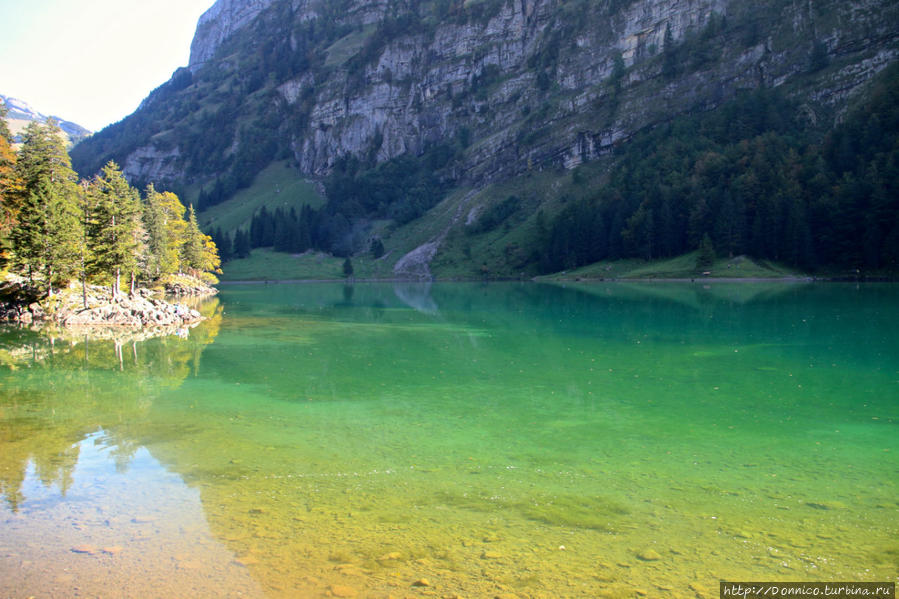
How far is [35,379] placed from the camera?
2053cm

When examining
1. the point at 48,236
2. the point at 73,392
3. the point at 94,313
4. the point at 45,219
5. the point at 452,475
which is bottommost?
the point at 452,475

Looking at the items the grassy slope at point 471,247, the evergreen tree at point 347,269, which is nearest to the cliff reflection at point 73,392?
the grassy slope at point 471,247

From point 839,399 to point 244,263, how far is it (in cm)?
15205

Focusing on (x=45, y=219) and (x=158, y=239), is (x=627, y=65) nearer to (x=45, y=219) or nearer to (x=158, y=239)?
(x=158, y=239)

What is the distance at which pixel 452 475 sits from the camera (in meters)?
10.5

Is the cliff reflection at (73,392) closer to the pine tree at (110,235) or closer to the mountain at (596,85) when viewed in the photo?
the pine tree at (110,235)

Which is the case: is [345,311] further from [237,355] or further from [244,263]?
[244,263]

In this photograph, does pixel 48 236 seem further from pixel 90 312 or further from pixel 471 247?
pixel 471 247

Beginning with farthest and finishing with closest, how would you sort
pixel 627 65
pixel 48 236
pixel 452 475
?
pixel 627 65, pixel 48 236, pixel 452 475

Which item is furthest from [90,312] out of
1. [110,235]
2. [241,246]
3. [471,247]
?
[241,246]

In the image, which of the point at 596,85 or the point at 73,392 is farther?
the point at 596,85

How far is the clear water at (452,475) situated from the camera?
23.4ft

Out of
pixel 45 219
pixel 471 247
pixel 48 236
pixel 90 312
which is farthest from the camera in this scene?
pixel 471 247

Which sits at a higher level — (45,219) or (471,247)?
(471,247)
